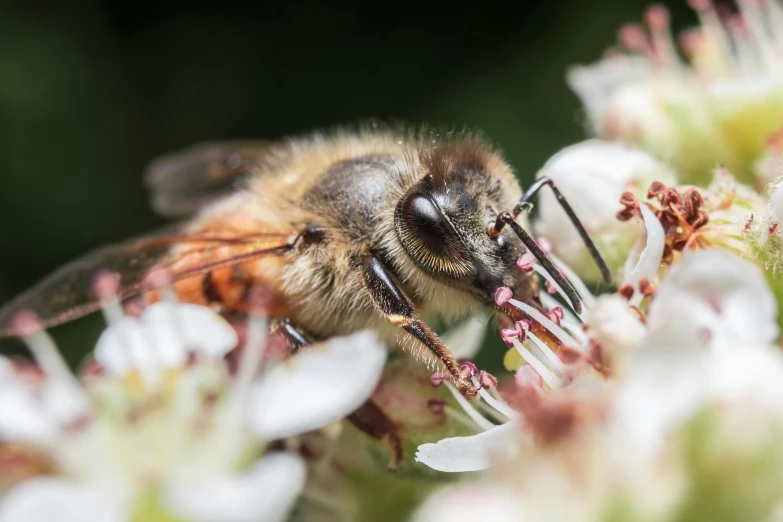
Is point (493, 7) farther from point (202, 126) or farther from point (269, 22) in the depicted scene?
point (202, 126)

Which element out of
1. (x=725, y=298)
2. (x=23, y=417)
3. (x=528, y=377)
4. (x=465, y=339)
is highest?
(x=23, y=417)

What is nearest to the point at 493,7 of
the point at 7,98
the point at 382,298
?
the point at 7,98

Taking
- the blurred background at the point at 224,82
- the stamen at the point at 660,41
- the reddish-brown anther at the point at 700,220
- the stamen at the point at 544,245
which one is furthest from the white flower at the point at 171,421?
the blurred background at the point at 224,82

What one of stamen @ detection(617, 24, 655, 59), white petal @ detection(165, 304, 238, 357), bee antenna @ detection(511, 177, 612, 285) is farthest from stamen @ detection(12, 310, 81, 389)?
stamen @ detection(617, 24, 655, 59)

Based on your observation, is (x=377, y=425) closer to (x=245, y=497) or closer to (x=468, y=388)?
(x=468, y=388)

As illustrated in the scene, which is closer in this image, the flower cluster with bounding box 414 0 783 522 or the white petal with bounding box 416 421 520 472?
the flower cluster with bounding box 414 0 783 522

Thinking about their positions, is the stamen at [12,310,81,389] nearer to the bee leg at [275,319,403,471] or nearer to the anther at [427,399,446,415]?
the bee leg at [275,319,403,471]

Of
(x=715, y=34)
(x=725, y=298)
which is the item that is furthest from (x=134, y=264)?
(x=715, y=34)
